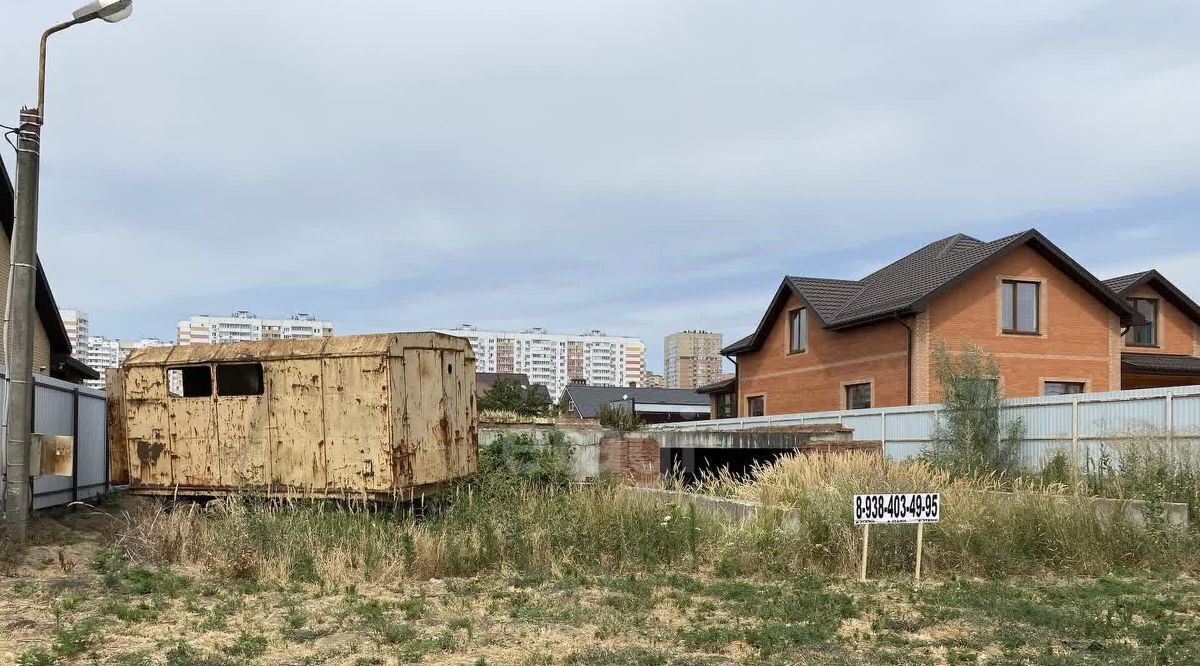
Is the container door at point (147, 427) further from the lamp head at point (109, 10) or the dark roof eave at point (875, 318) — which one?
the dark roof eave at point (875, 318)

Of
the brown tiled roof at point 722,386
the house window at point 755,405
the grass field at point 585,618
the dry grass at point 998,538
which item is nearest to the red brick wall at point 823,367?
the house window at point 755,405

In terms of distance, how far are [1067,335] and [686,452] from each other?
1126cm

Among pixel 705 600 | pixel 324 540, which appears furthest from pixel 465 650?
pixel 324 540

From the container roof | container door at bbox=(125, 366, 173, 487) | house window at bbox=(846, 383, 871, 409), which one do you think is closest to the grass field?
the container roof

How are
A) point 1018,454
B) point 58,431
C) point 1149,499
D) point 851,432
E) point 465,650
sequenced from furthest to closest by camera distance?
point 851,432 < point 1018,454 < point 58,431 < point 1149,499 < point 465,650

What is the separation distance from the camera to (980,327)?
27.0 meters

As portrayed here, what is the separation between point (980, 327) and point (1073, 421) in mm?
9627

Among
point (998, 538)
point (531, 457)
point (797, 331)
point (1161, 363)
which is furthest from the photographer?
point (797, 331)

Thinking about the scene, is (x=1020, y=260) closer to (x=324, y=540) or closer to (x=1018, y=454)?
(x=1018, y=454)

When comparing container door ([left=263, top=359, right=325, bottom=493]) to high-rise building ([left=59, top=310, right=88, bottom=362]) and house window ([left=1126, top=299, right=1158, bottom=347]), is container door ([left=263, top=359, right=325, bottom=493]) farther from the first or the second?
high-rise building ([left=59, top=310, right=88, bottom=362])

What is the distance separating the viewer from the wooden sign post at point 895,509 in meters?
9.69

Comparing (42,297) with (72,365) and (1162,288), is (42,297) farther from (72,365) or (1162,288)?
(1162,288)

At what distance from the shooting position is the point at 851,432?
845 inches

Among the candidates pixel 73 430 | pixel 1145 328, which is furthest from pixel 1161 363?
pixel 73 430
